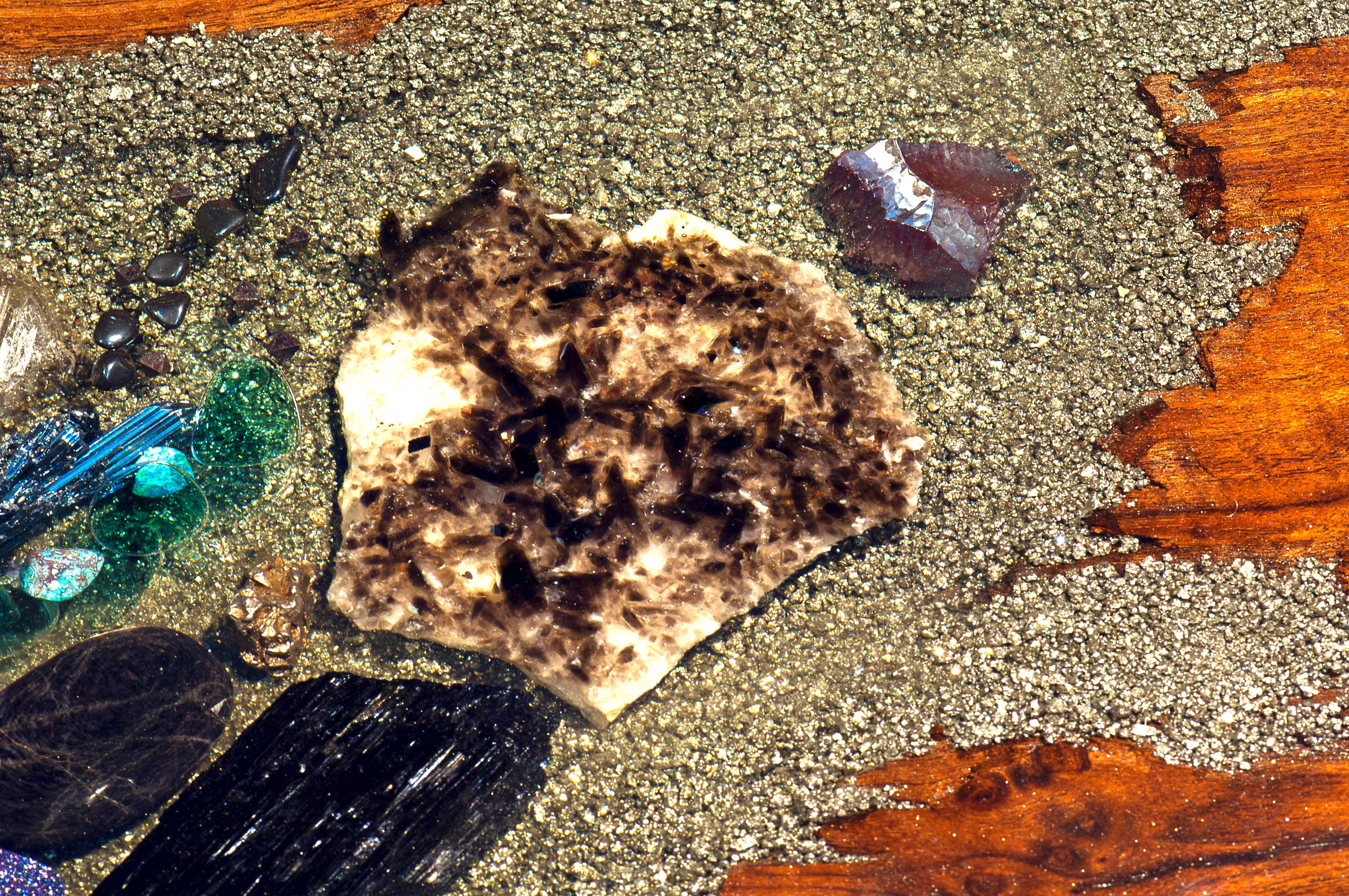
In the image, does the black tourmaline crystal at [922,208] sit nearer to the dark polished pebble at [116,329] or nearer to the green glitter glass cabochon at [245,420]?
the green glitter glass cabochon at [245,420]

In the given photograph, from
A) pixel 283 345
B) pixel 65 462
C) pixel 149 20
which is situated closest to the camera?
pixel 65 462

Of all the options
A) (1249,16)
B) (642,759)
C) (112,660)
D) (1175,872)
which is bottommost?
(1175,872)

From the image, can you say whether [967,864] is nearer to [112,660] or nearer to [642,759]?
[642,759]

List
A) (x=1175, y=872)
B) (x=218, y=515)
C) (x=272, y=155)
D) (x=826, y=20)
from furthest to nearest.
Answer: (x=826, y=20) < (x=272, y=155) < (x=218, y=515) < (x=1175, y=872)

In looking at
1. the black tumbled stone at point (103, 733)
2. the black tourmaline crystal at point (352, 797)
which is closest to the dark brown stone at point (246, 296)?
the black tumbled stone at point (103, 733)

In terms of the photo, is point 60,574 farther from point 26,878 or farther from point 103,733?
point 26,878

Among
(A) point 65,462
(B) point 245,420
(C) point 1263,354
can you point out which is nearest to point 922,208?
(C) point 1263,354

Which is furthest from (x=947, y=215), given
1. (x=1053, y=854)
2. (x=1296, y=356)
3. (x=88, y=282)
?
(x=88, y=282)
